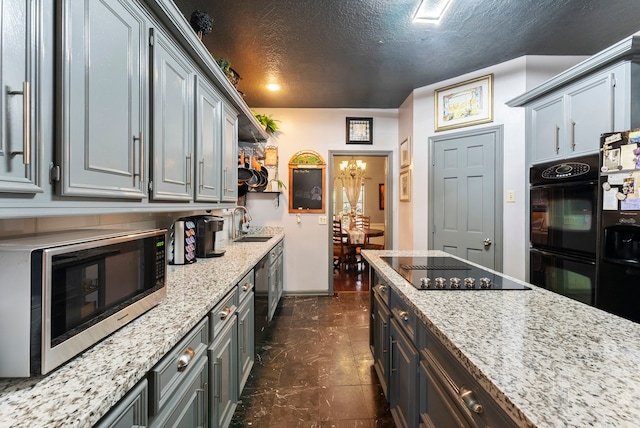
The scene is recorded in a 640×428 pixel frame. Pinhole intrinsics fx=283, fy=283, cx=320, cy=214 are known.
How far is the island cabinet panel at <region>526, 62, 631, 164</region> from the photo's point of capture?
1788 millimetres

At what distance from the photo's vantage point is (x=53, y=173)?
0.79 metres

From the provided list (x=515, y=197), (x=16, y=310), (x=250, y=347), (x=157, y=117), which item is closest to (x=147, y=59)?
(x=157, y=117)

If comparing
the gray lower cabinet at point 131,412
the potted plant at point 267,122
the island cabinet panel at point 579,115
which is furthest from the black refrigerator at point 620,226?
the potted plant at point 267,122

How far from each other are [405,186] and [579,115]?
185cm

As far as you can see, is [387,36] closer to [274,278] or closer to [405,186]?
[405,186]

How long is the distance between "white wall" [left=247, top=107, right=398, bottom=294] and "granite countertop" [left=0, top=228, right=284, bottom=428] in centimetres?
275

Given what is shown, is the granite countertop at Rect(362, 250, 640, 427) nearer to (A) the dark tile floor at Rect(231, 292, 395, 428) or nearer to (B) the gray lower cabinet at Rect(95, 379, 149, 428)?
(B) the gray lower cabinet at Rect(95, 379, 149, 428)

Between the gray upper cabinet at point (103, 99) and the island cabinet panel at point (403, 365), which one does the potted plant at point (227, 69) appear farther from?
the island cabinet panel at point (403, 365)

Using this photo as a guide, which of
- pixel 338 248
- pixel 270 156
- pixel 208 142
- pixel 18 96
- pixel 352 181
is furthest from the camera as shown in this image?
pixel 352 181

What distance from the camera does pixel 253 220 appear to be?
4.00m

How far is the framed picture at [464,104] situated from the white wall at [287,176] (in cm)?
85

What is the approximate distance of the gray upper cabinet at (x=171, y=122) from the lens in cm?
130

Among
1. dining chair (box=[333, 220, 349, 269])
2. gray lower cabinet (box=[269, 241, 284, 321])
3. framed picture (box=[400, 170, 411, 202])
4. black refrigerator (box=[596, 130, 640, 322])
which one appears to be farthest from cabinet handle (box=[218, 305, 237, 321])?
dining chair (box=[333, 220, 349, 269])

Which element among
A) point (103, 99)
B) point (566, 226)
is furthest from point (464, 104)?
point (103, 99)
